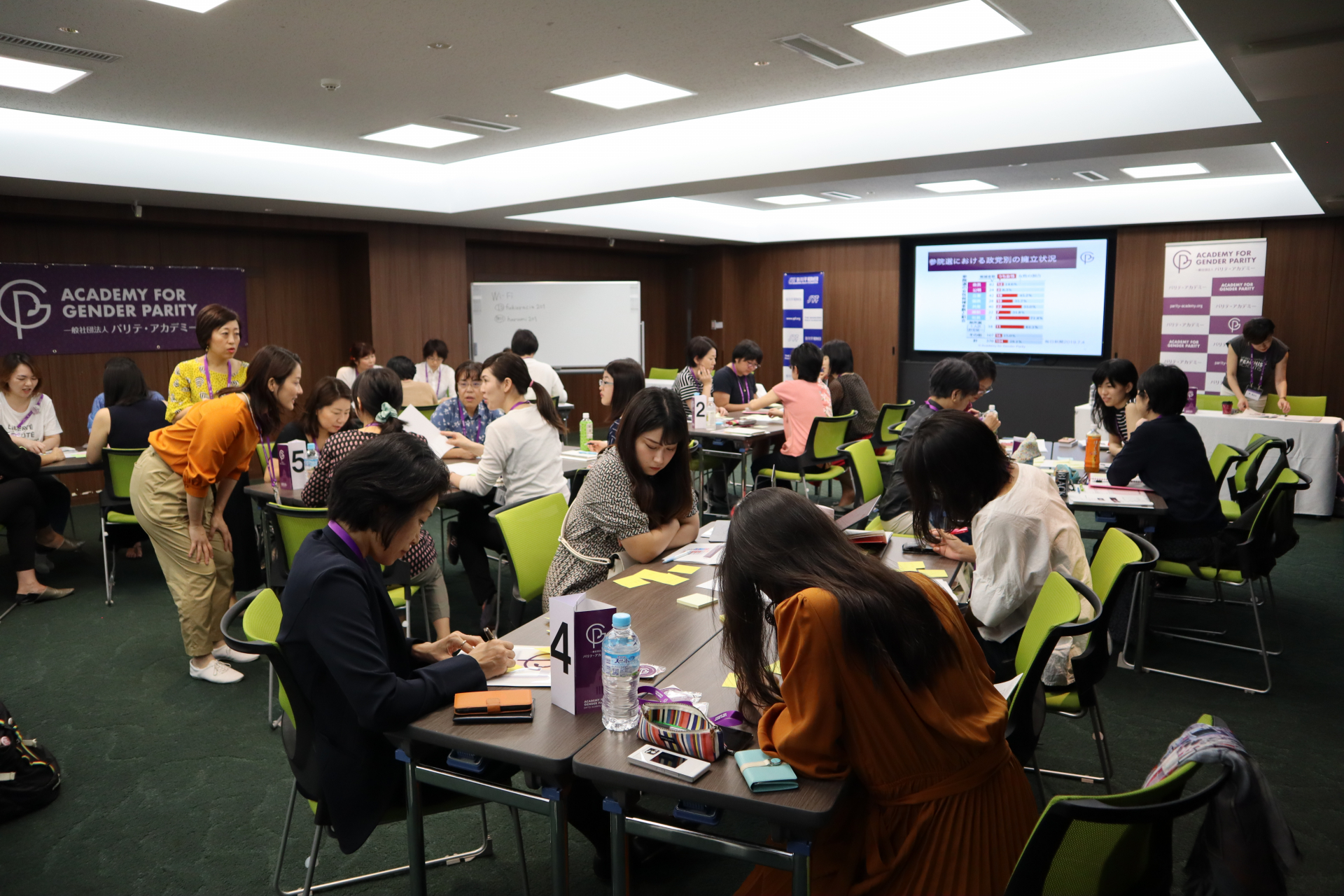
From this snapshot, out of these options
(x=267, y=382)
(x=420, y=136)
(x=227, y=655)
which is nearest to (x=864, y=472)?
(x=267, y=382)

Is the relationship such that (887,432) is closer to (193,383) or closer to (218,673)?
(193,383)

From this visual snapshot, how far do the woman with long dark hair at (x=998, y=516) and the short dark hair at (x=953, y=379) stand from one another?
6.05 feet

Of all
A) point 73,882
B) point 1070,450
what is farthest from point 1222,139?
point 73,882

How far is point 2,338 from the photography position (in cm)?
704

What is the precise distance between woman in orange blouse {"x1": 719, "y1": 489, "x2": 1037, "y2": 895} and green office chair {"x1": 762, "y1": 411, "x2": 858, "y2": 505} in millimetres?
4700

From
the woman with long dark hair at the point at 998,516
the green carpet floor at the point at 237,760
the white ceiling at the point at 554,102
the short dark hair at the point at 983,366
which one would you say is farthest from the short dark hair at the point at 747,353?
the woman with long dark hair at the point at 998,516

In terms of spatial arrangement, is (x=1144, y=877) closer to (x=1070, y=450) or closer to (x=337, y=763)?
(x=337, y=763)

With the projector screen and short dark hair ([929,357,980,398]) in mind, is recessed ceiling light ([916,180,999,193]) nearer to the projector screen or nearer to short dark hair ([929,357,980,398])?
the projector screen

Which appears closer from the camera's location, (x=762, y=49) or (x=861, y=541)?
(x=861, y=541)

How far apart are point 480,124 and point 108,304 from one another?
401 centimetres

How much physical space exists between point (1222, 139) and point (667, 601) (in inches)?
179

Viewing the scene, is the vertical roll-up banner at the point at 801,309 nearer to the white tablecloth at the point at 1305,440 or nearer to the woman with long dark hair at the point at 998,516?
the white tablecloth at the point at 1305,440

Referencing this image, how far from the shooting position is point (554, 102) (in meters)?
5.64

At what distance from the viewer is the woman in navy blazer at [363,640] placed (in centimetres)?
179
